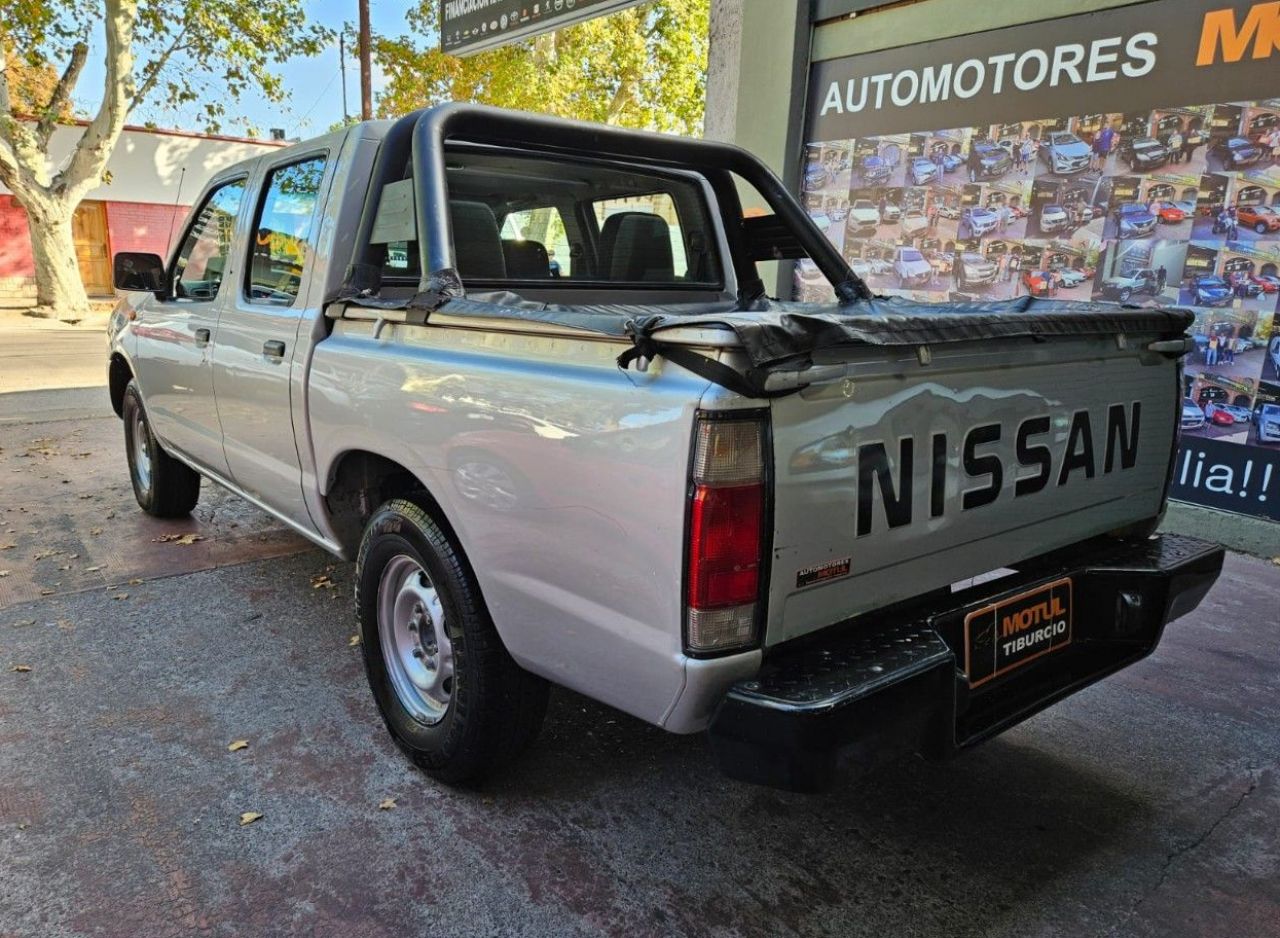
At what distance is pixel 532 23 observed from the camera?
977 cm

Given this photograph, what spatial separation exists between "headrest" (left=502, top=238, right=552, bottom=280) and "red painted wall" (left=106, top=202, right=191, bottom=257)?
23870 millimetres

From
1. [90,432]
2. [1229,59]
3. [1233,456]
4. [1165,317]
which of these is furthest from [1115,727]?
[90,432]

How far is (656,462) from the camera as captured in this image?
185 centimetres

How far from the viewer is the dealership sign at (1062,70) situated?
521 centimetres

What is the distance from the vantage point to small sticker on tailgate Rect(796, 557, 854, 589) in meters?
1.96

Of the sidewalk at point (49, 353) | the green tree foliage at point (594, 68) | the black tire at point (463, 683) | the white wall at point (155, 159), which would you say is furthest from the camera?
the white wall at point (155, 159)

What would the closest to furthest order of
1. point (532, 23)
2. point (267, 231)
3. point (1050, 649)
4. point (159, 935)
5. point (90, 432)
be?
point (159, 935) → point (1050, 649) → point (267, 231) → point (90, 432) → point (532, 23)

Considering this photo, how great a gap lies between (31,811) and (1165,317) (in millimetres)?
3662

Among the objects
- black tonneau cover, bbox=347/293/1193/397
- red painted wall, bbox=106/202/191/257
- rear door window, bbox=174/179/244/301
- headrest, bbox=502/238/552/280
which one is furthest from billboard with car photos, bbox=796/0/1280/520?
red painted wall, bbox=106/202/191/257

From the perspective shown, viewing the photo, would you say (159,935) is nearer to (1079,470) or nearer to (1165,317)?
(1079,470)

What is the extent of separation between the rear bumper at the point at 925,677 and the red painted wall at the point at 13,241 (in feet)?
87.8

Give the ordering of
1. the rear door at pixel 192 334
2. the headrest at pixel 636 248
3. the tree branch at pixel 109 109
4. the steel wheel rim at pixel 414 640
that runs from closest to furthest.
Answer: the steel wheel rim at pixel 414 640 < the headrest at pixel 636 248 < the rear door at pixel 192 334 < the tree branch at pixel 109 109

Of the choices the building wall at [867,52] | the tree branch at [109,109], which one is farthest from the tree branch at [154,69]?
the building wall at [867,52]

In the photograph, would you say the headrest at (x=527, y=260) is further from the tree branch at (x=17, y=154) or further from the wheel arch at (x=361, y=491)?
the tree branch at (x=17, y=154)
